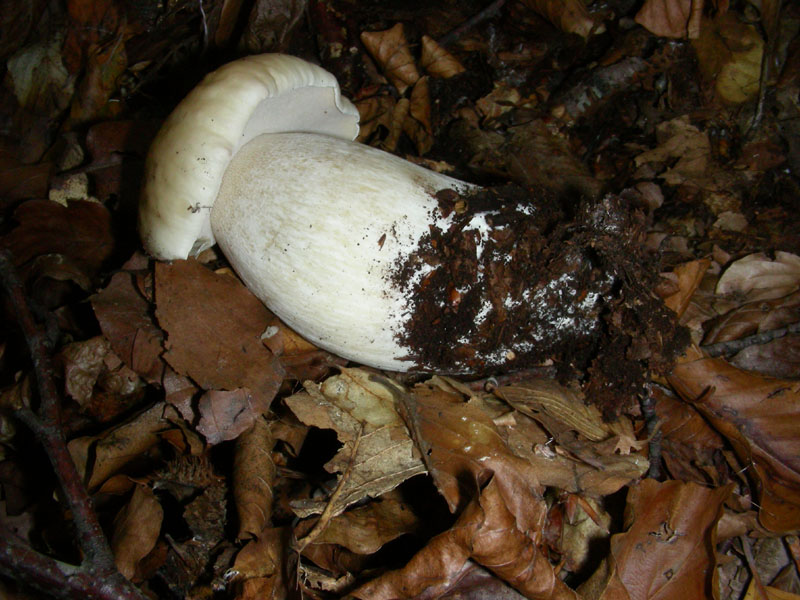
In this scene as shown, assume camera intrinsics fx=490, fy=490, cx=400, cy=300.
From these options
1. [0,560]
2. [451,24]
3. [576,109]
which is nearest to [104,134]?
[0,560]

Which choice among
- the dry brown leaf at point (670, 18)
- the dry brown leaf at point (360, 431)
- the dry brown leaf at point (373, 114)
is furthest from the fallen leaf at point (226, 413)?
the dry brown leaf at point (670, 18)

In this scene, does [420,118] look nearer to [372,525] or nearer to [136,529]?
[372,525]

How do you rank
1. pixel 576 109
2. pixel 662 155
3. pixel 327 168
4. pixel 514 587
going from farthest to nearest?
1. pixel 576 109
2. pixel 662 155
3. pixel 327 168
4. pixel 514 587

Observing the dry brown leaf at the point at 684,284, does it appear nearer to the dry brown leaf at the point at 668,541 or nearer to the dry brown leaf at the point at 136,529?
the dry brown leaf at the point at 668,541

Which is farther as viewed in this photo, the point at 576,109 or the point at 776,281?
the point at 576,109

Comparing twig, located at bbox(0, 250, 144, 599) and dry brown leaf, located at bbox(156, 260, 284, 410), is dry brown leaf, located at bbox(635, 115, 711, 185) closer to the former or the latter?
dry brown leaf, located at bbox(156, 260, 284, 410)

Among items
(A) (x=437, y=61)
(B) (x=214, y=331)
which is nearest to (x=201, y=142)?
(B) (x=214, y=331)

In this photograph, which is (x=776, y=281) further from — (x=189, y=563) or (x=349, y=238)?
(x=189, y=563)
